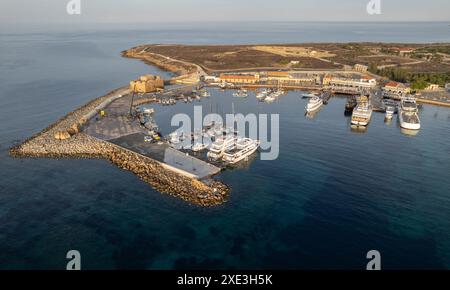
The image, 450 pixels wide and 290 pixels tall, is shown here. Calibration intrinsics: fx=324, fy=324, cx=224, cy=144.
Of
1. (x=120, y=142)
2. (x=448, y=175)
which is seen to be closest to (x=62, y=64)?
(x=120, y=142)

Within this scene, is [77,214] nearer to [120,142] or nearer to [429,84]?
[120,142]

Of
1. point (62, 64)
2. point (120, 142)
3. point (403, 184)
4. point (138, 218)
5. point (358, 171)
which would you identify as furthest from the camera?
point (62, 64)

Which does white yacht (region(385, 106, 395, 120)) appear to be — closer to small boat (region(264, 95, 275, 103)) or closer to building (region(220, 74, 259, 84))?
small boat (region(264, 95, 275, 103))

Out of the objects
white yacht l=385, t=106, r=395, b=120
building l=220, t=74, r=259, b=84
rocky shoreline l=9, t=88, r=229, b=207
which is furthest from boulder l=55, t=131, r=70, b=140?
white yacht l=385, t=106, r=395, b=120

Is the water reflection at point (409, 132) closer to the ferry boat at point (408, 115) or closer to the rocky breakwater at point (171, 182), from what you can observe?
the ferry boat at point (408, 115)

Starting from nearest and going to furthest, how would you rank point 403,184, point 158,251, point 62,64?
point 158,251 < point 403,184 < point 62,64
